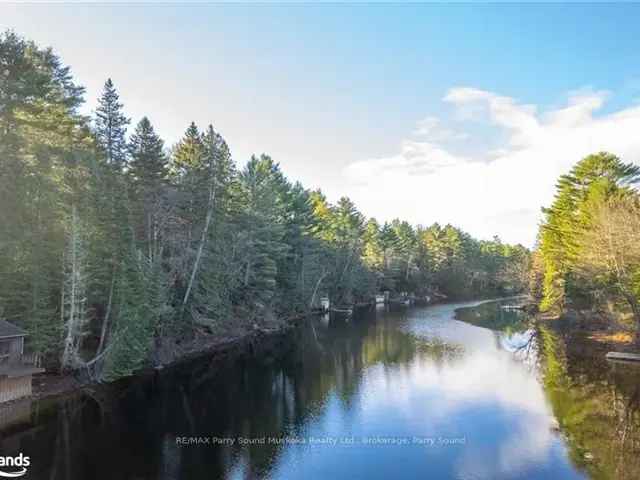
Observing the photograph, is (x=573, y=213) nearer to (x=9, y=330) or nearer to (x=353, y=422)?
(x=353, y=422)

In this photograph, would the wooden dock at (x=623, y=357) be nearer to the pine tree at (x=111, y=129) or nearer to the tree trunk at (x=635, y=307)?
the tree trunk at (x=635, y=307)

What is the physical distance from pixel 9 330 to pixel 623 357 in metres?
37.2

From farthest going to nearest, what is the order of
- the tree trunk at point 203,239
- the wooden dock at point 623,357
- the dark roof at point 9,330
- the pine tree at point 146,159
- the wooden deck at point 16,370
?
the tree trunk at point 203,239, the pine tree at point 146,159, the wooden dock at point 623,357, the dark roof at point 9,330, the wooden deck at point 16,370

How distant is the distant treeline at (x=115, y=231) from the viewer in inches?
950

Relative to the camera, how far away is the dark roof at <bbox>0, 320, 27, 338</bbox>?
20.7m

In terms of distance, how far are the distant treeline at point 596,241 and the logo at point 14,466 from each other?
36.0 metres

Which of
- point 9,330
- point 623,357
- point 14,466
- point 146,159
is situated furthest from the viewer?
point 146,159

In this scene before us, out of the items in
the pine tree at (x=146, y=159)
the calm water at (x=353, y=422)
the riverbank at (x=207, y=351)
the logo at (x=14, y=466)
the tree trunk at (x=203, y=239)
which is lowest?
the calm water at (x=353, y=422)

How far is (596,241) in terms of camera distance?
36.2 metres

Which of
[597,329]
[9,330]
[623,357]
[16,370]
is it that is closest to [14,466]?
[16,370]

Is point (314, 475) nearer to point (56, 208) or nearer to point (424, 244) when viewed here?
point (56, 208)

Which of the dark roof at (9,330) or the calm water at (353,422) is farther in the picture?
the dark roof at (9,330)

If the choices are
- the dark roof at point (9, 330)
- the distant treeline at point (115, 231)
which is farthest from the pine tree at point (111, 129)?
the dark roof at point (9, 330)

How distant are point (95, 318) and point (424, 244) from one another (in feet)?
282
